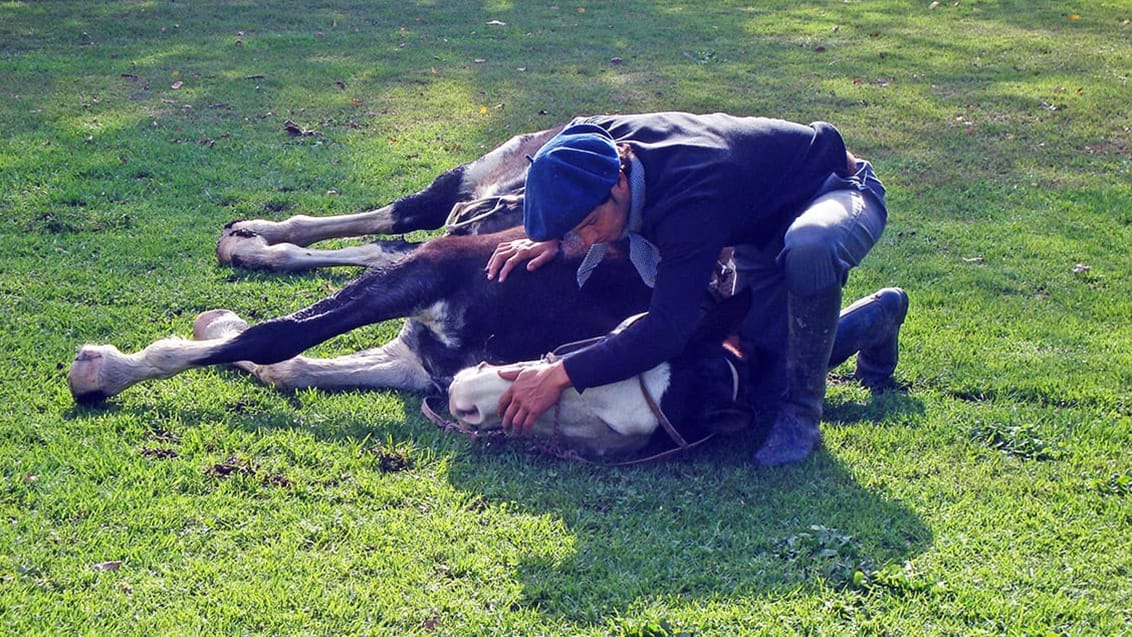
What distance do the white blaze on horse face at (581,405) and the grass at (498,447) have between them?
16 centimetres

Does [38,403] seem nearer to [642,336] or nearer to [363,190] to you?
[642,336]

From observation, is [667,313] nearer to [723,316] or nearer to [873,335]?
[723,316]

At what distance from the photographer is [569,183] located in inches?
147

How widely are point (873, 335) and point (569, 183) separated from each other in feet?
5.95

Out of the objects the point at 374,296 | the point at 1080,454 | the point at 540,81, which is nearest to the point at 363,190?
the point at 374,296

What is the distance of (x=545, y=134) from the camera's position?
234 inches

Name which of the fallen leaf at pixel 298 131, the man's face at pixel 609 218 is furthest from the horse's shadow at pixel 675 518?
the fallen leaf at pixel 298 131

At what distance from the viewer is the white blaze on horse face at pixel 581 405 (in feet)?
13.7

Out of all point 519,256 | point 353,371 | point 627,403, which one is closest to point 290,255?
point 353,371

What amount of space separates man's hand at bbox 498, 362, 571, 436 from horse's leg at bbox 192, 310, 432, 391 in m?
0.85

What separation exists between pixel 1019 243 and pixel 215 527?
16.7 feet

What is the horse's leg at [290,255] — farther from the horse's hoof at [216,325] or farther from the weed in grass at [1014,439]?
the weed in grass at [1014,439]

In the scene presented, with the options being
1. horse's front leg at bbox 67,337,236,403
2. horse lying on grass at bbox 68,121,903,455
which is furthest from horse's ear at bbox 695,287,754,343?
horse's front leg at bbox 67,337,236,403

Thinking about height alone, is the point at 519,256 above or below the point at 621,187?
below
